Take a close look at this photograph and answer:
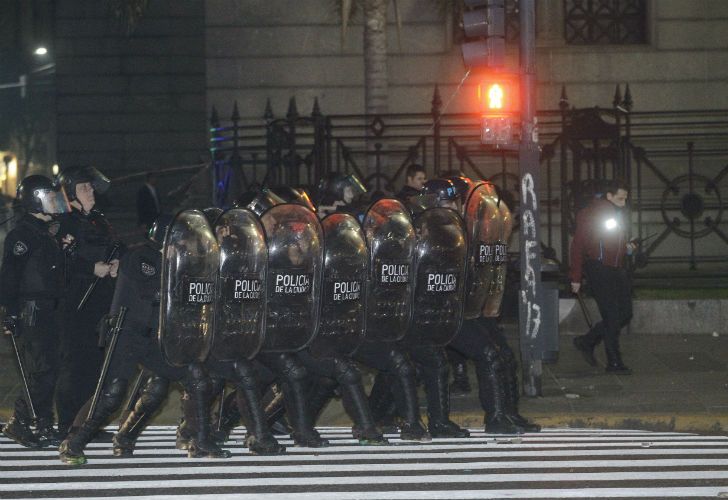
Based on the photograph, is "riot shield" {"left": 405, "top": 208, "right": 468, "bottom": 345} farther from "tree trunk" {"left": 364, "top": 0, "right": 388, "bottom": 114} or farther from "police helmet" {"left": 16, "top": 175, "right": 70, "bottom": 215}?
"tree trunk" {"left": 364, "top": 0, "right": 388, "bottom": 114}

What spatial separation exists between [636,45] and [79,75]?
30.7 ft

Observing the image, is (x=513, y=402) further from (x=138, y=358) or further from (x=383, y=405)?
(x=138, y=358)

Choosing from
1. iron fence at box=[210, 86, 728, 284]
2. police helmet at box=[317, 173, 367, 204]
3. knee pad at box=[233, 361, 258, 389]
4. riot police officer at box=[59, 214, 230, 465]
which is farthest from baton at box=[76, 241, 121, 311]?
iron fence at box=[210, 86, 728, 284]

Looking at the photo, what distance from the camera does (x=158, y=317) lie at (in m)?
9.76

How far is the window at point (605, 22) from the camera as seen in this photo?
22.9 metres

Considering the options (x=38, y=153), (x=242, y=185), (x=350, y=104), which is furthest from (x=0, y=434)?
(x=38, y=153)

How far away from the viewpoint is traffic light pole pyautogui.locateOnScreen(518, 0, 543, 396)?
12695 millimetres

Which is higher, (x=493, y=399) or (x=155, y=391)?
(x=155, y=391)

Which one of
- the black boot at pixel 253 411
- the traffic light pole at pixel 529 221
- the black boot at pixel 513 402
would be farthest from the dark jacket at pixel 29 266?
the traffic light pole at pixel 529 221

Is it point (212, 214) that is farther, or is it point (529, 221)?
point (529, 221)

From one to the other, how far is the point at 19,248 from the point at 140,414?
1636 mm

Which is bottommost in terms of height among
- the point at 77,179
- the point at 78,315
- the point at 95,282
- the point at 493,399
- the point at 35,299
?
the point at 493,399

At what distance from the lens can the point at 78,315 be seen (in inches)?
430

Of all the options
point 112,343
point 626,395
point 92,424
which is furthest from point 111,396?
point 626,395
